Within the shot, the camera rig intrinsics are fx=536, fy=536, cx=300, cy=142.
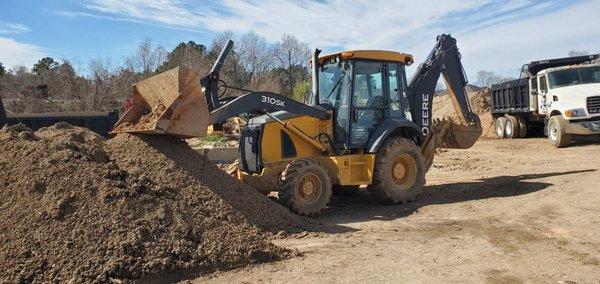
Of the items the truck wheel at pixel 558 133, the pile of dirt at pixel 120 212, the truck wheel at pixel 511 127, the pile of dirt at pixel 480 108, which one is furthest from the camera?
the pile of dirt at pixel 480 108

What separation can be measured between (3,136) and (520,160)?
11.9 meters

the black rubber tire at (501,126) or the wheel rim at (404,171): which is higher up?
the black rubber tire at (501,126)

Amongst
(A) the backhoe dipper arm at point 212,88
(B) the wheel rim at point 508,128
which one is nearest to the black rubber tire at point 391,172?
(A) the backhoe dipper arm at point 212,88

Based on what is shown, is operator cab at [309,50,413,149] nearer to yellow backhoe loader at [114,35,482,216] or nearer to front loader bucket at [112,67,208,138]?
yellow backhoe loader at [114,35,482,216]

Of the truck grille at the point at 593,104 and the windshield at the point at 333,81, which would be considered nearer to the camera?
the windshield at the point at 333,81

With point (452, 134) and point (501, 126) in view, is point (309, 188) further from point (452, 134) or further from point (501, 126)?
point (501, 126)

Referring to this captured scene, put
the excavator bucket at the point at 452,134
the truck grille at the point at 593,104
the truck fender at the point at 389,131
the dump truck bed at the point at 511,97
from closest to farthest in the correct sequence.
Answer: the truck fender at the point at 389,131, the excavator bucket at the point at 452,134, the truck grille at the point at 593,104, the dump truck bed at the point at 511,97

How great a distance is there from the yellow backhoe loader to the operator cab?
15mm

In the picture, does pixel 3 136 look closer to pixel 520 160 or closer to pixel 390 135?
pixel 390 135

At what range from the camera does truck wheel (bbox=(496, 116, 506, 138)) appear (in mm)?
22244

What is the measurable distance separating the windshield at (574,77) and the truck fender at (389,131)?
959 cm

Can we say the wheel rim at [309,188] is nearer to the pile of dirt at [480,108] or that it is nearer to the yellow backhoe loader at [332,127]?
the yellow backhoe loader at [332,127]

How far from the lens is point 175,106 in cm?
637

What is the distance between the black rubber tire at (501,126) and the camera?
72.9 ft
